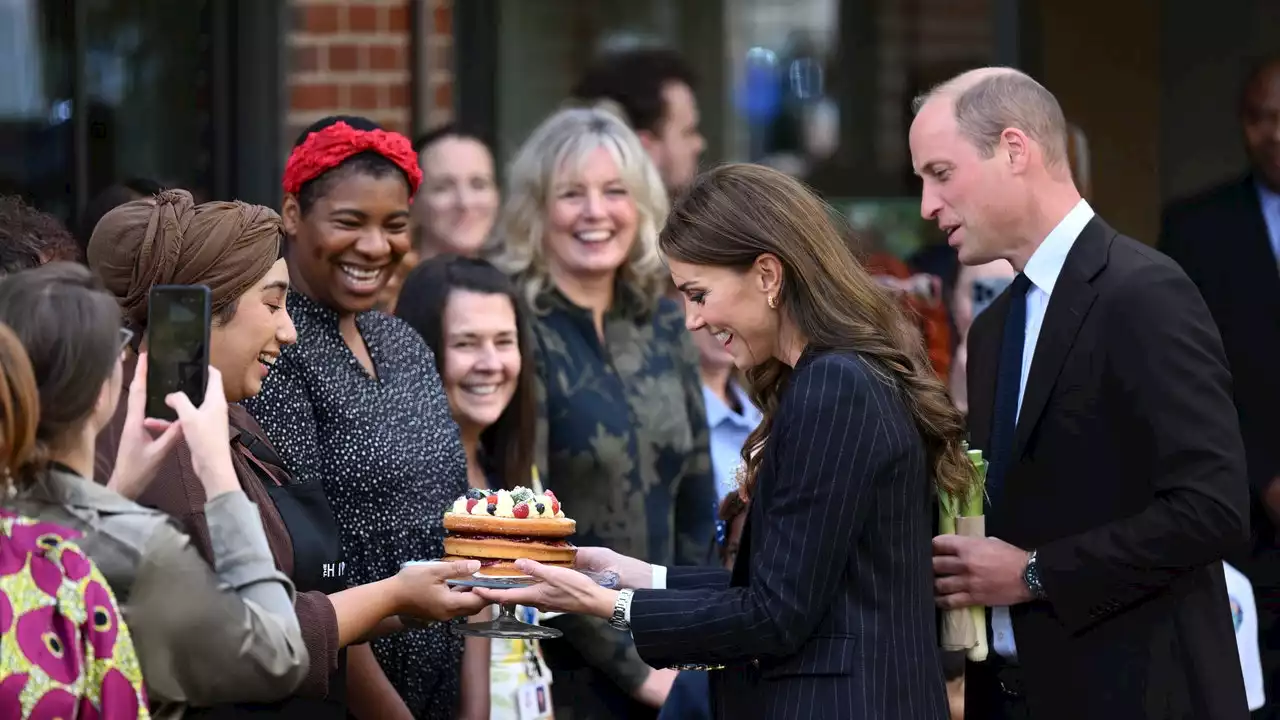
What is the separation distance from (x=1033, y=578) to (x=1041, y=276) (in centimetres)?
67

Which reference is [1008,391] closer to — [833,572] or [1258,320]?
[833,572]

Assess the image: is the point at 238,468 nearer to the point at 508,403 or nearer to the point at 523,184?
the point at 508,403

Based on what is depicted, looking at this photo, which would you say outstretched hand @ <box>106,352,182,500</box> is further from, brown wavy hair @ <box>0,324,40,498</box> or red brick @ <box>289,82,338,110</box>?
red brick @ <box>289,82,338,110</box>

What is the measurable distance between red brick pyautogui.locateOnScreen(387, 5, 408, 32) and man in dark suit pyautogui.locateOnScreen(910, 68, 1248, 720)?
3.25 m

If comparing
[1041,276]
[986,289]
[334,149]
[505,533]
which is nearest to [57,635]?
[505,533]

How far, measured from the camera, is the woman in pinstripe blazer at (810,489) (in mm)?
3355

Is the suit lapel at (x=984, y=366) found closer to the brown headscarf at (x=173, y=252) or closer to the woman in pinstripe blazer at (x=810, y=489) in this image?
the woman in pinstripe blazer at (x=810, y=489)

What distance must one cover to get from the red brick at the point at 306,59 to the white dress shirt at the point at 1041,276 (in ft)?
11.4

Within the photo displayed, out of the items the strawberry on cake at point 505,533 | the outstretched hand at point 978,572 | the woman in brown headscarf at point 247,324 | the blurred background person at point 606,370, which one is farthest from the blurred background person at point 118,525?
the blurred background person at point 606,370

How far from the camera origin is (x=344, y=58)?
671 centimetres

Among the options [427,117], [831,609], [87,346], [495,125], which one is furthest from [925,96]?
[495,125]

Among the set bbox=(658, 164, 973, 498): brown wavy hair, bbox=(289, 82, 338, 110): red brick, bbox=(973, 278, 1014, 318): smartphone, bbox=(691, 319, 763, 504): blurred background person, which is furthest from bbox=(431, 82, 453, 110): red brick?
bbox=(658, 164, 973, 498): brown wavy hair

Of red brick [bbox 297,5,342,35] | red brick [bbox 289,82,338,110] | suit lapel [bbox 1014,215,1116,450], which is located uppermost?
red brick [bbox 297,5,342,35]

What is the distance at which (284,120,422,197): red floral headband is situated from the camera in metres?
4.36
